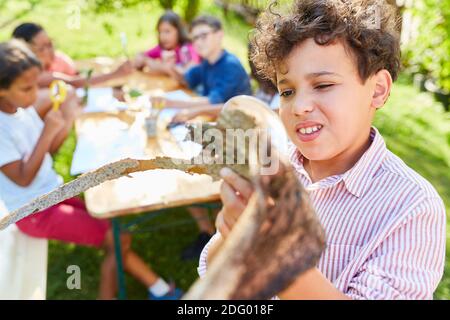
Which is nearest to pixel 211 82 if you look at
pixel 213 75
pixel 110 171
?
pixel 213 75

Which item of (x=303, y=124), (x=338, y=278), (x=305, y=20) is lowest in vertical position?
(x=338, y=278)

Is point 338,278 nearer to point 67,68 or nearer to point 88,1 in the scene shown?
point 67,68

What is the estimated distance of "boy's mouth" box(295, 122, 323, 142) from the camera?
1.30m

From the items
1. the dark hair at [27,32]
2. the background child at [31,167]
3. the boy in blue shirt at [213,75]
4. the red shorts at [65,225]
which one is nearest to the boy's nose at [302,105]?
the background child at [31,167]

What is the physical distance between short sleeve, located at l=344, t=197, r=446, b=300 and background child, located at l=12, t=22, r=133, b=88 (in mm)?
4030

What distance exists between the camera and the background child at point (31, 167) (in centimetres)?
302

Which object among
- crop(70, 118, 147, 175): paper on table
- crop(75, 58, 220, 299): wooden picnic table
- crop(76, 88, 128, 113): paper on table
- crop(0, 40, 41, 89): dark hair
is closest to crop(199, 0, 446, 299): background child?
crop(75, 58, 220, 299): wooden picnic table

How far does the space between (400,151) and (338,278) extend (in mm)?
5108

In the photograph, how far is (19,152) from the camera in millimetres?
3057

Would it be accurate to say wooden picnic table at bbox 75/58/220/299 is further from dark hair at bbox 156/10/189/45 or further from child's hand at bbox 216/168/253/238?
dark hair at bbox 156/10/189/45

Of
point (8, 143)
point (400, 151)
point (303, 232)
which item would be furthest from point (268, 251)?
point (400, 151)

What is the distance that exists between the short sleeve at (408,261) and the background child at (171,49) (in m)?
4.39

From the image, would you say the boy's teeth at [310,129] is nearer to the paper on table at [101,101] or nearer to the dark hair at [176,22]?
the paper on table at [101,101]

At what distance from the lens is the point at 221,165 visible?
3.32ft
